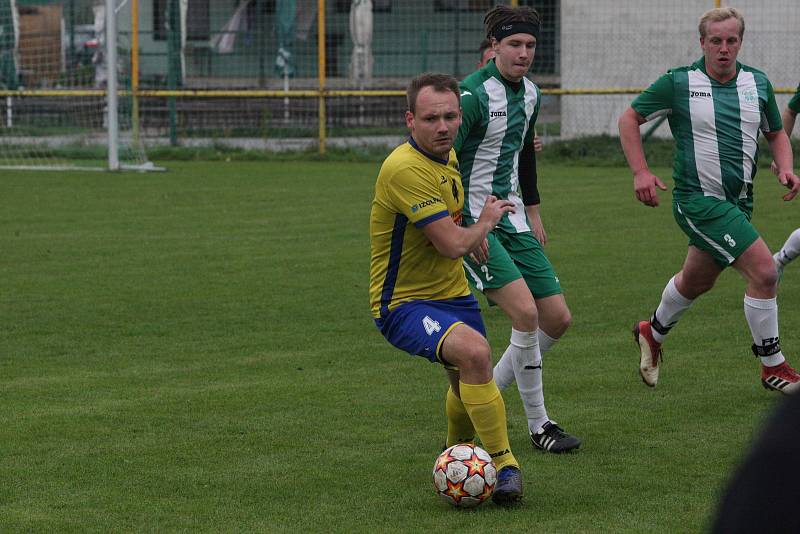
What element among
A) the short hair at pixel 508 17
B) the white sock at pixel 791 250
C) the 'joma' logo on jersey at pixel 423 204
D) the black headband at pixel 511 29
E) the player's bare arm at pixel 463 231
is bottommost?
the white sock at pixel 791 250

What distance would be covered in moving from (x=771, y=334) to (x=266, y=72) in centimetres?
1899

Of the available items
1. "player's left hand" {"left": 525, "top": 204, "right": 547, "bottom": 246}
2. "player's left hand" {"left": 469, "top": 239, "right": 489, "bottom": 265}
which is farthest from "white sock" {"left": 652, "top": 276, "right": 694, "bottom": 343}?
"player's left hand" {"left": 469, "top": 239, "right": 489, "bottom": 265}

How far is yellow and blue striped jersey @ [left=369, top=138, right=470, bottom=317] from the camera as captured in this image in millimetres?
4719

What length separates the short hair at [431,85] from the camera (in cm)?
463

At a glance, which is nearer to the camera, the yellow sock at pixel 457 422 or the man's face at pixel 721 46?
the yellow sock at pixel 457 422

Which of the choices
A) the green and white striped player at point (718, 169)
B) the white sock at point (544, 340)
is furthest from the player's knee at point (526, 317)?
the green and white striped player at point (718, 169)

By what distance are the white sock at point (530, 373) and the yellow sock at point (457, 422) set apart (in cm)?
37

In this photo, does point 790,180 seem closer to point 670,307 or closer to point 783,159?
point 783,159

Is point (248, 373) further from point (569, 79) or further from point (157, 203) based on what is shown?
point (569, 79)

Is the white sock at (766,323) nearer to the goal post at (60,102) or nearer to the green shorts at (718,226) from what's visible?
the green shorts at (718,226)

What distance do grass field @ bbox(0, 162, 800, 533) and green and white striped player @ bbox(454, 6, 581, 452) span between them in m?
0.34

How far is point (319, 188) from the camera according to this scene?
56.1 feet

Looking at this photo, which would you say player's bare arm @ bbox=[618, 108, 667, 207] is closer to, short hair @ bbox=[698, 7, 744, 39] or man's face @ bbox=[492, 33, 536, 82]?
short hair @ bbox=[698, 7, 744, 39]

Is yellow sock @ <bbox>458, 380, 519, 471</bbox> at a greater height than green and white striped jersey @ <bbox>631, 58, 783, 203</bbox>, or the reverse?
green and white striped jersey @ <bbox>631, 58, 783, 203</bbox>
